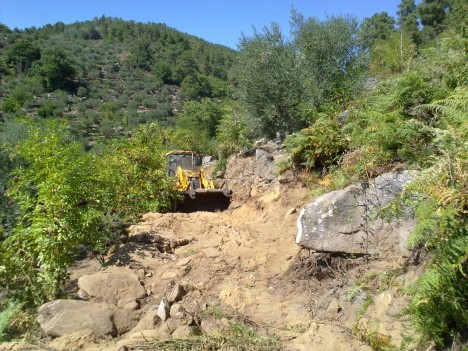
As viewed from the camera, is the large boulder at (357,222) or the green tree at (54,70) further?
the green tree at (54,70)

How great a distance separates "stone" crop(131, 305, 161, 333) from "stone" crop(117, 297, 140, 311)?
395 millimetres

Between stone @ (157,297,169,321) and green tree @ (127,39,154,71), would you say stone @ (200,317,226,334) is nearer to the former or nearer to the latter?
stone @ (157,297,169,321)

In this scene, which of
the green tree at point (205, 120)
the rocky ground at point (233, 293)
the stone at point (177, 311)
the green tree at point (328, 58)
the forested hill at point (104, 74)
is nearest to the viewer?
the rocky ground at point (233, 293)

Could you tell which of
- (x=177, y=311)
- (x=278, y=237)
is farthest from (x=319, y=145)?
(x=177, y=311)

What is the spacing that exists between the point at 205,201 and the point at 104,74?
5190cm

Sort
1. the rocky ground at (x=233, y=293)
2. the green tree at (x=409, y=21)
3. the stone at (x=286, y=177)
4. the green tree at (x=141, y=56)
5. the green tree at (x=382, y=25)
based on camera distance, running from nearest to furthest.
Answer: the rocky ground at (x=233, y=293) < the stone at (x=286, y=177) < the green tree at (x=409, y=21) < the green tree at (x=382, y=25) < the green tree at (x=141, y=56)

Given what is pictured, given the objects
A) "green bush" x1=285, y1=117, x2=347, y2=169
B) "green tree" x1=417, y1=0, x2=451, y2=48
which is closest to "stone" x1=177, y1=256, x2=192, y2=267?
"green bush" x1=285, y1=117, x2=347, y2=169

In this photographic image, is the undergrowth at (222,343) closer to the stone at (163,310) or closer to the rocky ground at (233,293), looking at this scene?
the rocky ground at (233,293)

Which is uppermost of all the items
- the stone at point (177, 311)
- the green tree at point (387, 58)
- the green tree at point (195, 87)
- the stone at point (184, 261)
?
the green tree at point (195, 87)

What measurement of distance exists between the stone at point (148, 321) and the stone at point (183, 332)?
1.31 feet

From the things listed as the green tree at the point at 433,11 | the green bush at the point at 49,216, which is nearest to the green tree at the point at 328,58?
the green bush at the point at 49,216

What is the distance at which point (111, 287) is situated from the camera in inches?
239

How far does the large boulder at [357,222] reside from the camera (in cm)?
525

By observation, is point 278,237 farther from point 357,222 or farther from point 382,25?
point 382,25
